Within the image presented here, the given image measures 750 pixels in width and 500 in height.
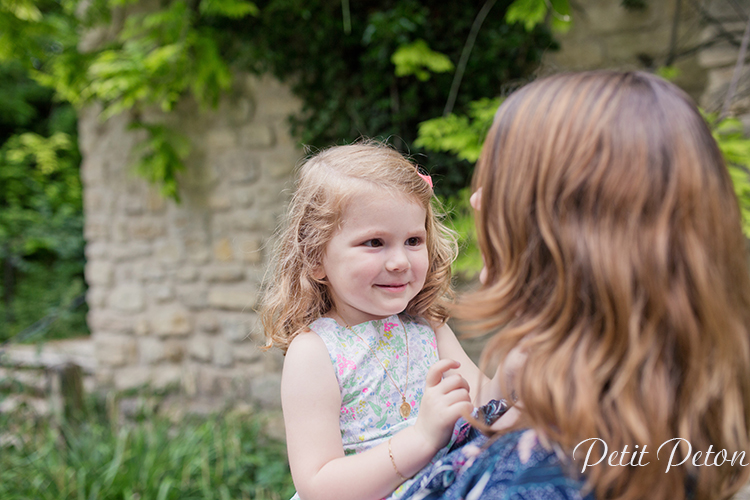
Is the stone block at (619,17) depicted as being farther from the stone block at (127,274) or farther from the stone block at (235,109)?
the stone block at (127,274)

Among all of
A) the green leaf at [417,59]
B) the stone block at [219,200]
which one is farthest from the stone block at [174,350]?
the green leaf at [417,59]

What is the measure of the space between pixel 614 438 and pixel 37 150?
370 inches

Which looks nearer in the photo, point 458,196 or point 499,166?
point 499,166

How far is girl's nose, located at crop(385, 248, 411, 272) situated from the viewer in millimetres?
1059

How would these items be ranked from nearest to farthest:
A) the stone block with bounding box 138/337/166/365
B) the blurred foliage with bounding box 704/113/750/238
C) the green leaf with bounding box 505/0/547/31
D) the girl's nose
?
the girl's nose < the blurred foliage with bounding box 704/113/750/238 < the green leaf with bounding box 505/0/547/31 < the stone block with bounding box 138/337/166/365

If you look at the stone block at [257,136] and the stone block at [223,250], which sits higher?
the stone block at [257,136]

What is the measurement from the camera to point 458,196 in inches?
135

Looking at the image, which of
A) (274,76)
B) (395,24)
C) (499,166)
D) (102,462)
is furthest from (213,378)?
(499,166)

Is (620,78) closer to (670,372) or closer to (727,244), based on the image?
(727,244)

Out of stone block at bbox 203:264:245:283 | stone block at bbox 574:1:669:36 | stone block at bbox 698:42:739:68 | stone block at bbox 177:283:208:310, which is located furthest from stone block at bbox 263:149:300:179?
stone block at bbox 698:42:739:68

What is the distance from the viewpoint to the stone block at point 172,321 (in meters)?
4.41

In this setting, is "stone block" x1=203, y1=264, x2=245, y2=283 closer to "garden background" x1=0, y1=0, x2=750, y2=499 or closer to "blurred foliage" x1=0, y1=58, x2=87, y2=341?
"garden background" x1=0, y1=0, x2=750, y2=499

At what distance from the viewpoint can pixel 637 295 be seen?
0.75m

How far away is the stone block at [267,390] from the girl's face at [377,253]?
3.17m
